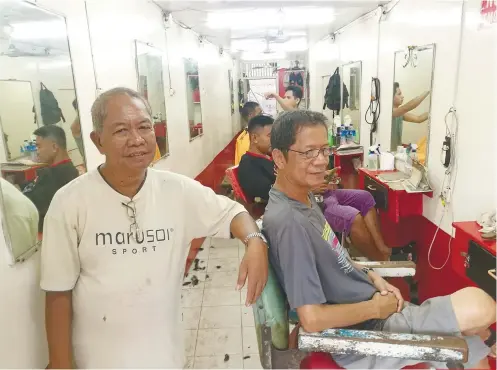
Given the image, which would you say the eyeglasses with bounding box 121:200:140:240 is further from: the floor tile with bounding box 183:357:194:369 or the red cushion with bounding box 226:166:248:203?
the red cushion with bounding box 226:166:248:203

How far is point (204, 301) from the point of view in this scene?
3.08 meters

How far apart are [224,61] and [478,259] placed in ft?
23.9

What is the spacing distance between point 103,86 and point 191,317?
5.69 ft

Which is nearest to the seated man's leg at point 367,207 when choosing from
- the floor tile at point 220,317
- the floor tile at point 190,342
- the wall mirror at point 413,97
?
the wall mirror at point 413,97

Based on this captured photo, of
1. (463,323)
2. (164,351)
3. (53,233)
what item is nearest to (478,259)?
(463,323)

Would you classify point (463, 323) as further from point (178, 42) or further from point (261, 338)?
point (178, 42)

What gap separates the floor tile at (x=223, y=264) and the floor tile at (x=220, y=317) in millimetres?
723

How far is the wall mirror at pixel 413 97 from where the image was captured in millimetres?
3014

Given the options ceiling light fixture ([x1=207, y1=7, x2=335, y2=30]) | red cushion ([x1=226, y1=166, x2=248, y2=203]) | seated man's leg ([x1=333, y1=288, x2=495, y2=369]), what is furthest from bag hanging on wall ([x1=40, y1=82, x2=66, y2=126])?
ceiling light fixture ([x1=207, y1=7, x2=335, y2=30])

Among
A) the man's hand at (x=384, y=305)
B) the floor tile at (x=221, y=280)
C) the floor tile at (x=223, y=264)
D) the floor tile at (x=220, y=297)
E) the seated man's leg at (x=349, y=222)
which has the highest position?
the man's hand at (x=384, y=305)

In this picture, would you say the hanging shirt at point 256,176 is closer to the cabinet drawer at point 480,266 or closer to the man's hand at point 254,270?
the cabinet drawer at point 480,266

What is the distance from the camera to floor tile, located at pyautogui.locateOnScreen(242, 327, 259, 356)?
2453 millimetres

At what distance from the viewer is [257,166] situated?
2.95 metres

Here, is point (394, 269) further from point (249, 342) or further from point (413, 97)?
point (413, 97)
